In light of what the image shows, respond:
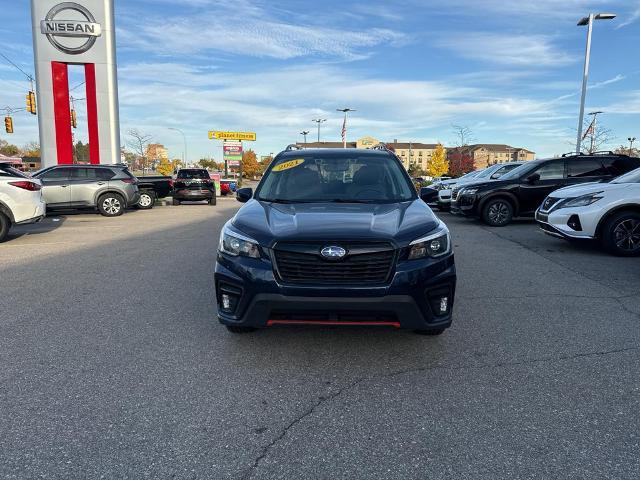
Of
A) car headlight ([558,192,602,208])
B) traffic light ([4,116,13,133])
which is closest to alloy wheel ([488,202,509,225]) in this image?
car headlight ([558,192,602,208])

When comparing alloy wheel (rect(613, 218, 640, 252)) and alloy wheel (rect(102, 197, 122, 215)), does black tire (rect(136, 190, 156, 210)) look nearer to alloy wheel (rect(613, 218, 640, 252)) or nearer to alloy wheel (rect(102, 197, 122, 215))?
alloy wheel (rect(102, 197, 122, 215))

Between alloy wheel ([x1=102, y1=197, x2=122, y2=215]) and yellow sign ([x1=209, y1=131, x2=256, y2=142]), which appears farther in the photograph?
yellow sign ([x1=209, y1=131, x2=256, y2=142])

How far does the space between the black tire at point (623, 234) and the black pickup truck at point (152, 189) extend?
16542 millimetres

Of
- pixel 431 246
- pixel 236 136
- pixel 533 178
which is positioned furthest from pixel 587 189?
pixel 236 136

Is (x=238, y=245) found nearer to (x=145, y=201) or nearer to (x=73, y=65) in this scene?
(x=145, y=201)

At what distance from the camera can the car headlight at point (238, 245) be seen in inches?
139

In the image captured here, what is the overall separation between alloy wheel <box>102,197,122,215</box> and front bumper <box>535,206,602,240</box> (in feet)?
42.8

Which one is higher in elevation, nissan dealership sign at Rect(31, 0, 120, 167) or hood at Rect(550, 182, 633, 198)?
nissan dealership sign at Rect(31, 0, 120, 167)

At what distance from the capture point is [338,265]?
3.37m

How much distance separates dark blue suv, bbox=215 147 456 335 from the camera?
3332mm

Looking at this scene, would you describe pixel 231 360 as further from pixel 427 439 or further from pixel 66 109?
pixel 66 109

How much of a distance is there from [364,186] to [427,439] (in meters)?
2.65

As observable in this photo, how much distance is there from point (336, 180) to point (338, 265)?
1651 mm

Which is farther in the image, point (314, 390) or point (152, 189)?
point (152, 189)
